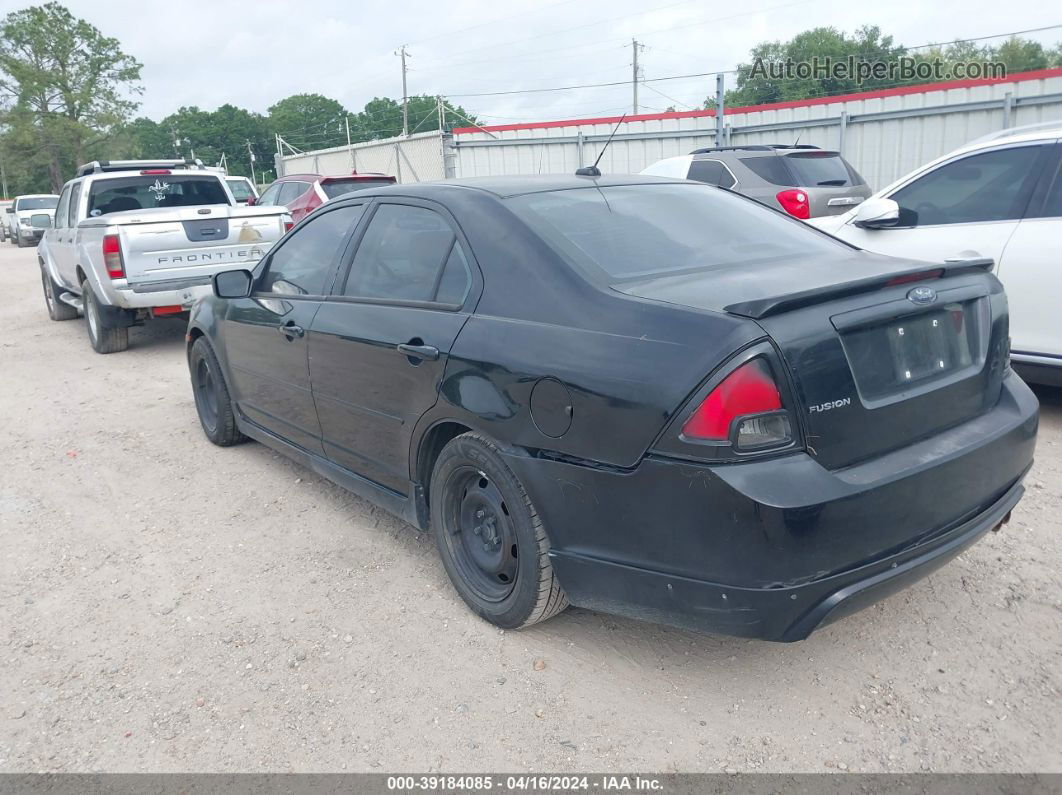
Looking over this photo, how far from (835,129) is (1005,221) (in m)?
11.0

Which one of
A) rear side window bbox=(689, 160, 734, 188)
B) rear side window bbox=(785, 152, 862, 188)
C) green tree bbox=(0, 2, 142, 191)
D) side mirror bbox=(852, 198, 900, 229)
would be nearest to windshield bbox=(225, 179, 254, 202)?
rear side window bbox=(689, 160, 734, 188)

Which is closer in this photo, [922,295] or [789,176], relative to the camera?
[922,295]

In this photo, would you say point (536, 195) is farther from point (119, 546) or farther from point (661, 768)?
point (119, 546)

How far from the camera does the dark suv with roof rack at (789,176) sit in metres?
9.30

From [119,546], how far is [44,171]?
2829 inches

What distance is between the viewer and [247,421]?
17.1 ft

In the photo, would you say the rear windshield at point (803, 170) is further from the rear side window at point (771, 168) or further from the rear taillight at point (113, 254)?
the rear taillight at point (113, 254)

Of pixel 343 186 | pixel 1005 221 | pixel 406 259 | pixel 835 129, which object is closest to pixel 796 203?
pixel 1005 221

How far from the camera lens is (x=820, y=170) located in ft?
32.2

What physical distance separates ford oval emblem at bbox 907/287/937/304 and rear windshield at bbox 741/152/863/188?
7084 mm

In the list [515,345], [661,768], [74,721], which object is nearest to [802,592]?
[661,768]

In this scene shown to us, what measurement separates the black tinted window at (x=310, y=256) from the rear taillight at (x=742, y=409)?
232 centimetres

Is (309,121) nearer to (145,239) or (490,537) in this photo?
(145,239)

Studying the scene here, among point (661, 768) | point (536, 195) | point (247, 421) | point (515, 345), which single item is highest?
point (536, 195)
